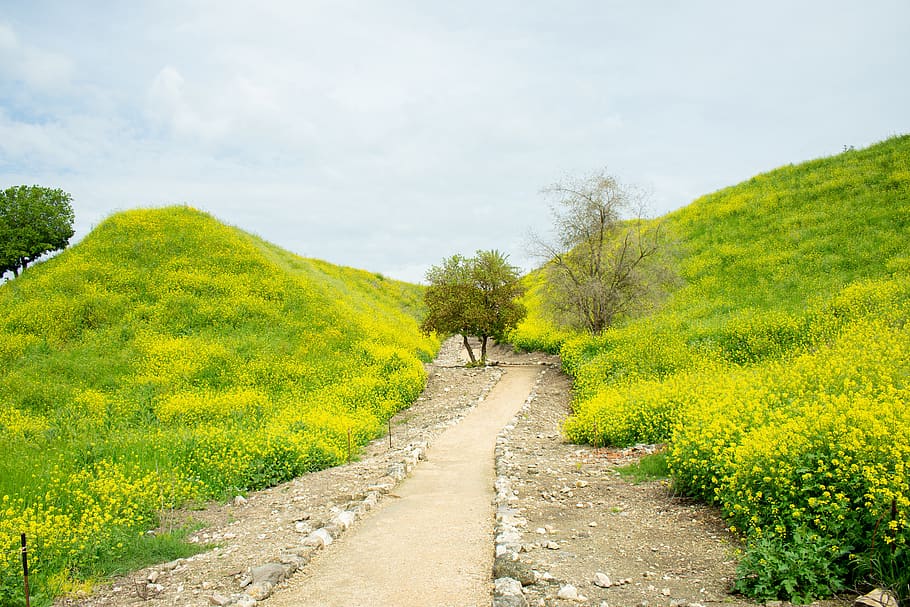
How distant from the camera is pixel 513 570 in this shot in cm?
691

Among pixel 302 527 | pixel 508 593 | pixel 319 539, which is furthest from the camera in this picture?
pixel 302 527

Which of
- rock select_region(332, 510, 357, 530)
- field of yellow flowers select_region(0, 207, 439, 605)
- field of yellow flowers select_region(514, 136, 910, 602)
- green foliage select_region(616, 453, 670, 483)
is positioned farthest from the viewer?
green foliage select_region(616, 453, 670, 483)

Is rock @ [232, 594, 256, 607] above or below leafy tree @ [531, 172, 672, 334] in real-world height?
below

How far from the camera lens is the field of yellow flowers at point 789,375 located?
245 inches

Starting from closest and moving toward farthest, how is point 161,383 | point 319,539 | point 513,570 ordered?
point 513,570 → point 319,539 → point 161,383

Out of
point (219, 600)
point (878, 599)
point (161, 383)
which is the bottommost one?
point (219, 600)

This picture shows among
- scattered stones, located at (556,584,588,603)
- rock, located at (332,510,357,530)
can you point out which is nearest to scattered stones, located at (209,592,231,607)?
rock, located at (332,510,357,530)

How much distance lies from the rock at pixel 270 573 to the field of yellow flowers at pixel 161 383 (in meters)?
Result: 2.29

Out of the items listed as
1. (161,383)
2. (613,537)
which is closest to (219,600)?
(613,537)

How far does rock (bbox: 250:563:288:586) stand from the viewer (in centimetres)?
Answer: 717

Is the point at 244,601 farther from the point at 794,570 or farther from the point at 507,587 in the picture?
the point at 794,570

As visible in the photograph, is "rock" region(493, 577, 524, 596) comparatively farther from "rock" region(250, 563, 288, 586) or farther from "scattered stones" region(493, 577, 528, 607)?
"rock" region(250, 563, 288, 586)

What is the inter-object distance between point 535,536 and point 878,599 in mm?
4163

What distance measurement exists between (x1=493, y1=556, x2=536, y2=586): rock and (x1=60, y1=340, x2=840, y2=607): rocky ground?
→ 2 cm
